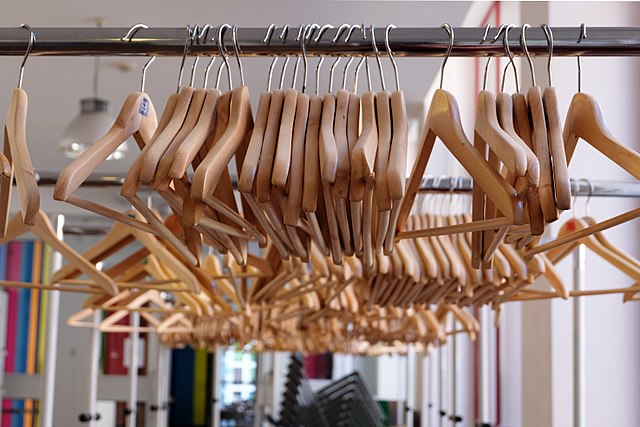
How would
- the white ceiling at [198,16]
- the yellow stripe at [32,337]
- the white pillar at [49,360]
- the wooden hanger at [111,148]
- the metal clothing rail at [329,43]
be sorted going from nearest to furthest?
the wooden hanger at [111,148] → the metal clothing rail at [329,43] → the white pillar at [49,360] → the white ceiling at [198,16] → the yellow stripe at [32,337]

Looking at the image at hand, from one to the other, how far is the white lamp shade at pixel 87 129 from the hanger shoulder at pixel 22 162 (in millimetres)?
3831

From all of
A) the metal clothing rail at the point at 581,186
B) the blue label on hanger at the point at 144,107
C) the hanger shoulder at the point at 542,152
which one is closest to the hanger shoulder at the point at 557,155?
the hanger shoulder at the point at 542,152

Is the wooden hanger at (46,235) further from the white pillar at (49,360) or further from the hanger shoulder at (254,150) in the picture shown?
the white pillar at (49,360)

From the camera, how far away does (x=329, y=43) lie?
172cm

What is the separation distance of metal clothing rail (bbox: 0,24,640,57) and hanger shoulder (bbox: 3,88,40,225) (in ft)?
0.38

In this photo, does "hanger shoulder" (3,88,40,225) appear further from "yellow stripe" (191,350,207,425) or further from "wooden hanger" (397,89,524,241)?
"yellow stripe" (191,350,207,425)

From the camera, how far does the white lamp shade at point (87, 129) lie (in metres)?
5.61

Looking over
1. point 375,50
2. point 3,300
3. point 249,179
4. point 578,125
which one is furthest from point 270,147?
point 3,300

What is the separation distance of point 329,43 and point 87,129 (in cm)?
418

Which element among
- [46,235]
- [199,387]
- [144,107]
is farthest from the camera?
Answer: [199,387]

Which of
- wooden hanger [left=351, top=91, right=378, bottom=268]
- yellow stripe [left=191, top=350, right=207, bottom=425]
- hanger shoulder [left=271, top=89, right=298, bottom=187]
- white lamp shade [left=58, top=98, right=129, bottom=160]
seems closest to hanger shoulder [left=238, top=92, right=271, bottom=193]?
hanger shoulder [left=271, top=89, right=298, bottom=187]

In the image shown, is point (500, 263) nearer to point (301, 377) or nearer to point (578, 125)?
point (578, 125)

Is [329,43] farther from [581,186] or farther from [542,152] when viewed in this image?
[581,186]

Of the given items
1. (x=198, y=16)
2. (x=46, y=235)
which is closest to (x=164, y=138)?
(x=46, y=235)
